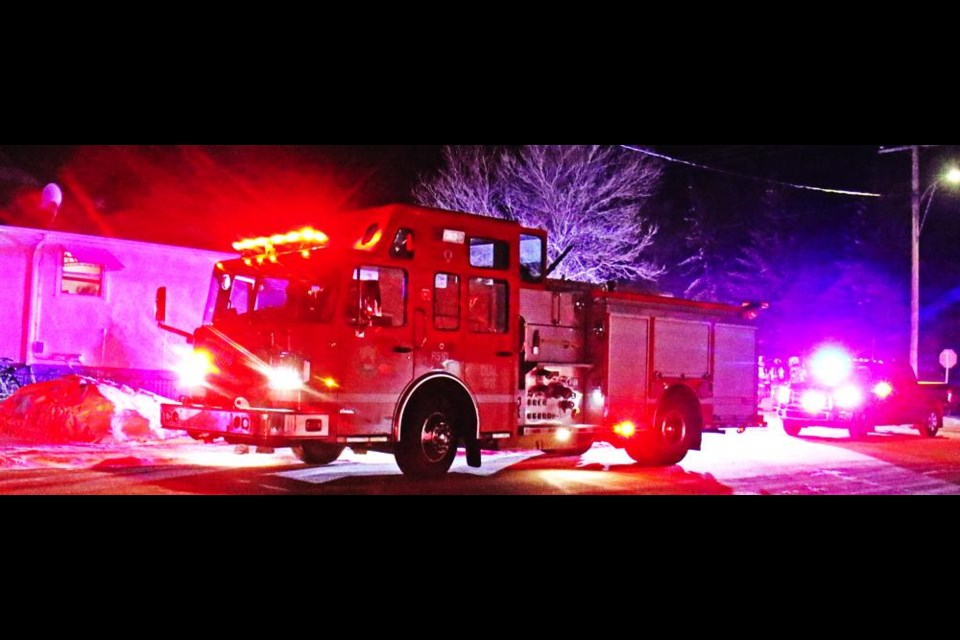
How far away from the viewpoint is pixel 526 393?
43.8 ft

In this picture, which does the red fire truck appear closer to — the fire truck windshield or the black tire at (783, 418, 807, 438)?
the fire truck windshield

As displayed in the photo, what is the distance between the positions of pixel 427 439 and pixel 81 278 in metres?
12.3

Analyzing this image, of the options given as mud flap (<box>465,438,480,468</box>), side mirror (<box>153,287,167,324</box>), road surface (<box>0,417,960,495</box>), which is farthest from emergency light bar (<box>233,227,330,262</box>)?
mud flap (<box>465,438,480,468</box>)

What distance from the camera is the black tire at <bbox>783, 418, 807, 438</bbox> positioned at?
913 inches

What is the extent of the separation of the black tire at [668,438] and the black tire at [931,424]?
11103mm

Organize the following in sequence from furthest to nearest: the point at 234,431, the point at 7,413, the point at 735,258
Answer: the point at 735,258 < the point at 7,413 < the point at 234,431

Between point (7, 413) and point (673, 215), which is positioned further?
point (673, 215)

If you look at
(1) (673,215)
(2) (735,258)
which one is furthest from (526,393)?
(2) (735,258)

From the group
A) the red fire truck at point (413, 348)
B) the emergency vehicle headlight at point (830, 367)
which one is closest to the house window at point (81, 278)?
the red fire truck at point (413, 348)

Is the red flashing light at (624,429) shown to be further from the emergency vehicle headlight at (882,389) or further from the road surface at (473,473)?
the emergency vehicle headlight at (882,389)

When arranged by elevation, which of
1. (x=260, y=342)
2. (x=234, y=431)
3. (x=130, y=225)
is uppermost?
(x=130, y=225)
